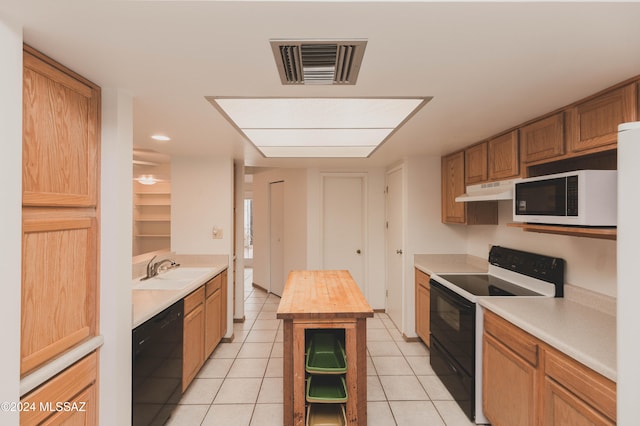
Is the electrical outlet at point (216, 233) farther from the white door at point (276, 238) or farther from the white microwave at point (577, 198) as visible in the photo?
the white microwave at point (577, 198)

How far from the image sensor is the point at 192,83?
1514mm

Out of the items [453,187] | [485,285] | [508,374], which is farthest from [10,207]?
[453,187]

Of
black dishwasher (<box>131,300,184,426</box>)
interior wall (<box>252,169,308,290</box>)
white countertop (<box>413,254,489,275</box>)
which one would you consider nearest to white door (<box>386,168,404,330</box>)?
white countertop (<box>413,254,489,275</box>)

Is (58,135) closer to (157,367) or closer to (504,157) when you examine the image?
(157,367)

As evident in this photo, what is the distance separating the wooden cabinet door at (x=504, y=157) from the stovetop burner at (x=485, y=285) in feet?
2.93

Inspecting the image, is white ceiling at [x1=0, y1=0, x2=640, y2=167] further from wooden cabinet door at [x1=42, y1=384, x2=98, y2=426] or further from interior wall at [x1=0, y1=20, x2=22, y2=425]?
wooden cabinet door at [x1=42, y1=384, x2=98, y2=426]

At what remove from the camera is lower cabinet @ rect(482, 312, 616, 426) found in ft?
4.23

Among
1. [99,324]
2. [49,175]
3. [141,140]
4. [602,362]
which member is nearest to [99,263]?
[99,324]

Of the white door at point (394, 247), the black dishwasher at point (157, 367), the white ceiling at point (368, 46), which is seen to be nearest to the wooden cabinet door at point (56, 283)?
the black dishwasher at point (157, 367)

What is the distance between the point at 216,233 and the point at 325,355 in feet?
6.34

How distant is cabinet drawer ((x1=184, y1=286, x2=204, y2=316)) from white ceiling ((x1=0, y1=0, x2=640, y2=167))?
4.78 ft

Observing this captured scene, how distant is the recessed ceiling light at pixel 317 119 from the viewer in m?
1.76

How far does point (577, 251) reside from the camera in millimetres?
2141

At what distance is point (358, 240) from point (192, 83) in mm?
3451
